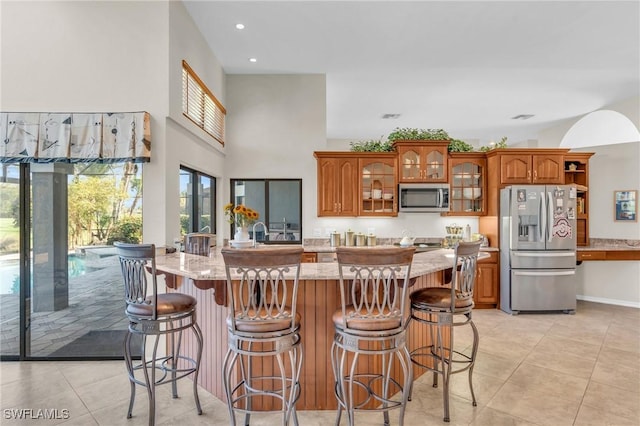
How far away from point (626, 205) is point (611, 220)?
1.04 feet

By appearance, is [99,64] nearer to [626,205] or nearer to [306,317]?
[306,317]

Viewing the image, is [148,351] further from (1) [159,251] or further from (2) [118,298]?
(1) [159,251]

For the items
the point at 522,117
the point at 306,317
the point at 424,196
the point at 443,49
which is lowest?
the point at 306,317

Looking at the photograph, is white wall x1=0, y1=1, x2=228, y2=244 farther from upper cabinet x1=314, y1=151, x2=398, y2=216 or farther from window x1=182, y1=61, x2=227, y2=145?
upper cabinet x1=314, y1=151, x2=398, y2=216

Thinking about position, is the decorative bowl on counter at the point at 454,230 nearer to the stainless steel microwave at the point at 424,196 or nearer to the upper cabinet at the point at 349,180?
the stainless steel microwave at the point at 424,196

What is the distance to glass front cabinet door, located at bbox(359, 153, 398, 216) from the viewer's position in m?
5.47

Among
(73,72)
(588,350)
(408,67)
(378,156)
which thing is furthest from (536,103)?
(73,72)

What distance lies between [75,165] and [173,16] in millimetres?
1782

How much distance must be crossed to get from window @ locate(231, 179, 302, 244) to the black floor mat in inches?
95.7

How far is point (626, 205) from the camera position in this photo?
5633mm

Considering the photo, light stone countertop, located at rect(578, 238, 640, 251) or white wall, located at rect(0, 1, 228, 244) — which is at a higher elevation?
white wall, located at rect(0, 1, 228, 244)

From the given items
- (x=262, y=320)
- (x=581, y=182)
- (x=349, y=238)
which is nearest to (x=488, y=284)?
(x=349, y=238)

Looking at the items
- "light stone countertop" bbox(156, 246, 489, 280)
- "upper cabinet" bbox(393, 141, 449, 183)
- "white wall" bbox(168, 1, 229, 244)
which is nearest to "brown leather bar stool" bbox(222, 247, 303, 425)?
"light stone countertop" bbox(156, 246, 489, 280)

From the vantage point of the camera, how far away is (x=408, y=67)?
5055 mm
